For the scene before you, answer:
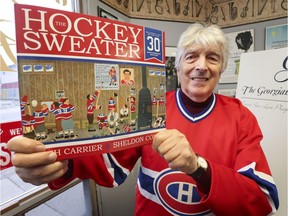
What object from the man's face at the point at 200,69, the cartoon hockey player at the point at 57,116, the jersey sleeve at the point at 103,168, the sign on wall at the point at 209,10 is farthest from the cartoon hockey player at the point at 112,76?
the sign on wall at the point at 209,10

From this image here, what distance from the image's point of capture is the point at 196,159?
0.52 metres

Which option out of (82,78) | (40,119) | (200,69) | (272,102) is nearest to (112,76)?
(82,78)

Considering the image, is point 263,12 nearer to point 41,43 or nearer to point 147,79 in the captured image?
point 147,79

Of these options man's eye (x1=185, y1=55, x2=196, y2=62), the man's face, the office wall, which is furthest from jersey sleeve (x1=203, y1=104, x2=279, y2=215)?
the office wall

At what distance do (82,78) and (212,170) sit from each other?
0.39m

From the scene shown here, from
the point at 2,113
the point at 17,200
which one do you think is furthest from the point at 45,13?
the point at 17,200

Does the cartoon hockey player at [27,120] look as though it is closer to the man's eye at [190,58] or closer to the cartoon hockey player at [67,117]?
the cartoon hockey player at [67,117]

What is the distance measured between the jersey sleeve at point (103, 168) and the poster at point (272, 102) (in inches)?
35.9

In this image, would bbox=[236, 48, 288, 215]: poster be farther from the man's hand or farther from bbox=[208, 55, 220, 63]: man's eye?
the man's hand

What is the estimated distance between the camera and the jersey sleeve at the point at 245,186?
0.53 m

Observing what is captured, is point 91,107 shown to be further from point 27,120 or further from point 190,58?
point 190,58

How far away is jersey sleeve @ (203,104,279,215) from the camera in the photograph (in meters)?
0.53

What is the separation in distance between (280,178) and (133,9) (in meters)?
1.64

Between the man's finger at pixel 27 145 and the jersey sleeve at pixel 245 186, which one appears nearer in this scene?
the man's finger at pixel 27 145
